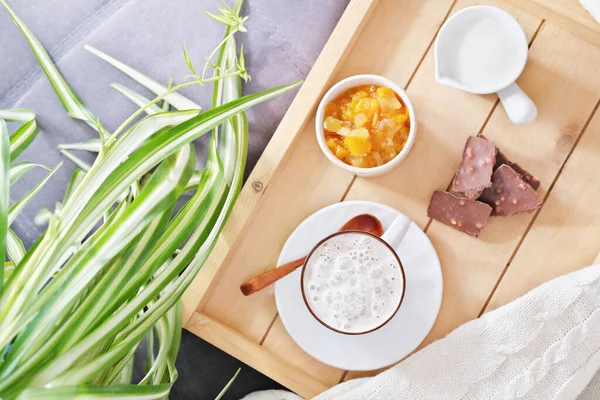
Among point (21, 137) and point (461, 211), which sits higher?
point (461, 211)

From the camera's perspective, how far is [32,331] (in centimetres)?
84

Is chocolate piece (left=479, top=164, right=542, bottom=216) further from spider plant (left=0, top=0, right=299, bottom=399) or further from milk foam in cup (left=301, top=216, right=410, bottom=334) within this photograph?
spider plant (left=0, top=0, right=299, bottom=399)

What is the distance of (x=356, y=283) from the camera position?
1.11 metres

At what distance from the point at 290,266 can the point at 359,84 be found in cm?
37

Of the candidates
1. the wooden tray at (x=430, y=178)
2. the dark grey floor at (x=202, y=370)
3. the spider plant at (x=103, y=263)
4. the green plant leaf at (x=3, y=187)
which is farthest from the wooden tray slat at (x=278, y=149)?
the green plant leaf at (x=3, y=187)

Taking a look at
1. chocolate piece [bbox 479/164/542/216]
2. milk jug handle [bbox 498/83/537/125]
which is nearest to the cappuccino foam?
chocolate piece [bbox 479/164/542/216]

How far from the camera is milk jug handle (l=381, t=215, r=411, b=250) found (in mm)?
1150

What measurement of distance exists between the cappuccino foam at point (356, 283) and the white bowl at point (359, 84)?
0.44 feet

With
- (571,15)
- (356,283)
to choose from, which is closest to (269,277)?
(356,283)

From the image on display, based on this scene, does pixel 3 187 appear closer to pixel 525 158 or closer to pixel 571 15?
pixel 525 158

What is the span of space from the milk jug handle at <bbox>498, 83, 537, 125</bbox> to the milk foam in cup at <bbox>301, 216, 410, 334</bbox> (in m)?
0.33

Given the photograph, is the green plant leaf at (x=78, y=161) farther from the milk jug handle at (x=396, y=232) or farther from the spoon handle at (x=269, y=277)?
the milk jug handle at (x=396, y=232)

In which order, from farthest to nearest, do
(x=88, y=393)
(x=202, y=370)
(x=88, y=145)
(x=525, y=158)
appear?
(x=202, y=370) < (x=88, y=145) < (x=525, y=158) < (x=88, y=393)

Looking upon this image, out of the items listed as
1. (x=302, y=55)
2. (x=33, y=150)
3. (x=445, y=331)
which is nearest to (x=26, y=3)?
(x=33, y=150)
